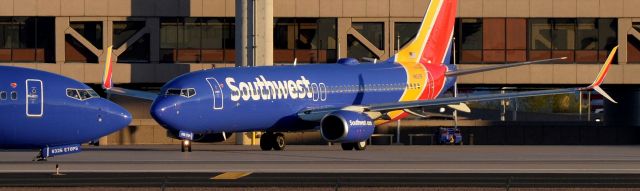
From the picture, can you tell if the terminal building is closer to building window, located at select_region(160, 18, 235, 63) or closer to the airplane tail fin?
building window, located at select_region(160, 18, 235, 63)

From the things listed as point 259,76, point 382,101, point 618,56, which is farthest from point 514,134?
point 259,76

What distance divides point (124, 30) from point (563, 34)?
19.9 meters

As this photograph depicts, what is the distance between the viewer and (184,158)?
4481 centimetres

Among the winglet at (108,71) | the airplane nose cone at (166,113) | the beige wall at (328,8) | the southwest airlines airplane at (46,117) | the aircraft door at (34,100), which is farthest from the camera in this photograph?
the beige wall at (328,8)

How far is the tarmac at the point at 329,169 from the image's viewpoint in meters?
31.3

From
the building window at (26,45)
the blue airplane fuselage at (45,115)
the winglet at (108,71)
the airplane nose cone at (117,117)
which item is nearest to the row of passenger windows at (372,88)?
the winglet at (108,71)

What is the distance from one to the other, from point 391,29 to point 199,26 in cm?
870

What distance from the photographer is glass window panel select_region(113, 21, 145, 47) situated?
2739 inches

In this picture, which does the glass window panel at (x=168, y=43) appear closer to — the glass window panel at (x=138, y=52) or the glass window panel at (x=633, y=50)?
the glass window panel at (x=138, y=52)

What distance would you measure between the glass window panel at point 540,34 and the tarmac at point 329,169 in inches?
761

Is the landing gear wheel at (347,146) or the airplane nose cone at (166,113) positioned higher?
the airplane nose cone at (166,113)

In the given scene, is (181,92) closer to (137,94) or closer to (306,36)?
(137,94)

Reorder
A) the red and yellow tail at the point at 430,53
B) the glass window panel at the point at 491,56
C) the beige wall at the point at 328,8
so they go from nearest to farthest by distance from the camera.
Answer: the red and yellow tail at the point at 430,53
the beige wall at the point at 328,8
the glass window panel at the point at 491,56

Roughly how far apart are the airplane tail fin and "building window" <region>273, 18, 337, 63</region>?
7.04m
